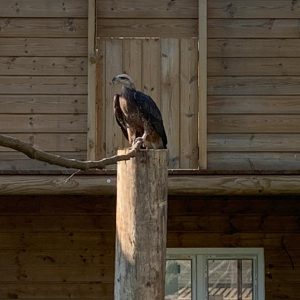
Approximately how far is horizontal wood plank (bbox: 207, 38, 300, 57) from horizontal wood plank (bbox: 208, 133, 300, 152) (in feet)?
2.40

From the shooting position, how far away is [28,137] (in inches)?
324

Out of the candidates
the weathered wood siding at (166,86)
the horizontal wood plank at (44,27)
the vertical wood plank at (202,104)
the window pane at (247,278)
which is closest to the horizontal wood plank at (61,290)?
the window pane at (247,278)

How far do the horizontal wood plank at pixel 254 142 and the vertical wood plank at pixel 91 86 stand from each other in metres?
1.07

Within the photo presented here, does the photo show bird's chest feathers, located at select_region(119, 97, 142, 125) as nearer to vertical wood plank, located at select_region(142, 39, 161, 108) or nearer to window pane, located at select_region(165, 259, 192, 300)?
vertical wood plank, located at select_region(142, 39, 161, 108)

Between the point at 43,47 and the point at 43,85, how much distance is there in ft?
1.13

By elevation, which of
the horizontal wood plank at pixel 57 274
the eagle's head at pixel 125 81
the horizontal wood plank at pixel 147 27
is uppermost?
the horizontal wood plank at pixel 147 27

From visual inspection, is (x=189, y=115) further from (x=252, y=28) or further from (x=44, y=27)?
(x=44, y=27)

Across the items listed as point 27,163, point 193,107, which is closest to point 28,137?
point 27,163

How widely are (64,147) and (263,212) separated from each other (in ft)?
8.15

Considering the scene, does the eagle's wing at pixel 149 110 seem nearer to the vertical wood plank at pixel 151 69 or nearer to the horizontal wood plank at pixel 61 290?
the vertical wood plank at pixel 151 69

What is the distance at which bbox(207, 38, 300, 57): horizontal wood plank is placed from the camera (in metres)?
8.27

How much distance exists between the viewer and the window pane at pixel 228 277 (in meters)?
9.70

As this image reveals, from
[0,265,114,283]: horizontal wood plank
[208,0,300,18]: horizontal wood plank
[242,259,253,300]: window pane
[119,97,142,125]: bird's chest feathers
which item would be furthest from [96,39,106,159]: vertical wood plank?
[242,259,253,300]: window pane

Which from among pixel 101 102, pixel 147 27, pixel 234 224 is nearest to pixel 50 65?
pixel 101 102
